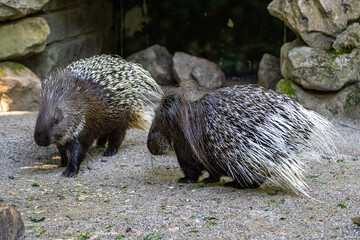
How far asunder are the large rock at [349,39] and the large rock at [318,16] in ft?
0.27

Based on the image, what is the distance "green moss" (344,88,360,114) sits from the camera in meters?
7.46

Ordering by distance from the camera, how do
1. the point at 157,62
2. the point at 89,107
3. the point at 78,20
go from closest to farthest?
1. the point at 89,107
2. the point at 78,20
3. the point at 157,62

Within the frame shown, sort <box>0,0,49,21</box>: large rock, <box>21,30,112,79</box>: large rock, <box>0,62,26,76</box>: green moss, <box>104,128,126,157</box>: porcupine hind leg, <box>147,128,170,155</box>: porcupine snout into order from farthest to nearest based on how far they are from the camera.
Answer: <box>21,30,112,79</box>: large rock
<box>0,62,26,76</box>: green moss
<box>0,0,49,21</box>: large rock
<box>104,128,126,157</box>: porcupine hind leg
<box>147,128,170,155</box>: porcupine snout

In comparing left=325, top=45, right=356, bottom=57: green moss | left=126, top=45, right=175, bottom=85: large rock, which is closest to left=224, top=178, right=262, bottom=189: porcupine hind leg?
left=325, top=45, right=356, bottom=57: green moss

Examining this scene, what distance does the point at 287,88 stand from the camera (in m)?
7.67

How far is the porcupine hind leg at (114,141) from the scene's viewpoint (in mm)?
5754

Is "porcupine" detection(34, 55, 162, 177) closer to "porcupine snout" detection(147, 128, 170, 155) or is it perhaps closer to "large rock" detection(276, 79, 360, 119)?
"porcupine snout" detection(147, 128, 170, 155)

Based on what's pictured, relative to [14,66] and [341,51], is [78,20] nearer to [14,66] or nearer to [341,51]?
[14,66]

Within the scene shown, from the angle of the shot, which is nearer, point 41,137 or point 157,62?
point 41,137

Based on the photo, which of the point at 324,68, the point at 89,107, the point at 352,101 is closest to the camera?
the point at 89,107

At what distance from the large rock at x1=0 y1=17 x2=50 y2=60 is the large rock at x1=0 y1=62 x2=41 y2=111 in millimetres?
213

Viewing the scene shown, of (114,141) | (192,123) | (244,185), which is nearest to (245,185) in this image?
(244,185)

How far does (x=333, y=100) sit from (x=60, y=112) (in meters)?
4.27

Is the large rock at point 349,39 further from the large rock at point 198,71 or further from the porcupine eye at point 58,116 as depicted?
the porcupine eye at point 58,116
